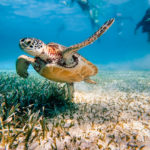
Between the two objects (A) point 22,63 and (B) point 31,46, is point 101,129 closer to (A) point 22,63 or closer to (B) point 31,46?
(B) point 31,46

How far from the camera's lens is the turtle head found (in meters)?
2.97

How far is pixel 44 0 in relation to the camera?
1331 inches

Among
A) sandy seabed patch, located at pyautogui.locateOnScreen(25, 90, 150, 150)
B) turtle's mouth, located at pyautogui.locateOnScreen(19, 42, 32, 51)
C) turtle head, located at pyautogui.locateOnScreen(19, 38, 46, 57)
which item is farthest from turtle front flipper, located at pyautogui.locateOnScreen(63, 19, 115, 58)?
sandy seabed patch, located at pyautogui.locateOnScreen(25, 90, 150, 150)

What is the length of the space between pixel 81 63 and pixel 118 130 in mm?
1753

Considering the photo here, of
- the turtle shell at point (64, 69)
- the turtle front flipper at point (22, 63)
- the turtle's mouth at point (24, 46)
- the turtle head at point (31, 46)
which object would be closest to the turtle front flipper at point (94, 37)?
the turtle shell at point (64, 69)

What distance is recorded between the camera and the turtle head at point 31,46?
2.97 metres

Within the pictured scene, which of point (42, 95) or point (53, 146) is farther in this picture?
point (42, 95)

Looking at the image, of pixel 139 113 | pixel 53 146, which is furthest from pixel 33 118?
pixel 139 113

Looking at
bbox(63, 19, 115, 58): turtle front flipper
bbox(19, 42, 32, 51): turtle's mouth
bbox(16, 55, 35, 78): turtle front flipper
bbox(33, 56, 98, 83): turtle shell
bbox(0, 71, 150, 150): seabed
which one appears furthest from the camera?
bbox(16, 55, 35, 78): turtle front flipper

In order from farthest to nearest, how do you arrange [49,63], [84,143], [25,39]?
1. [49,63]
2. [25,39]
3. [84,143]

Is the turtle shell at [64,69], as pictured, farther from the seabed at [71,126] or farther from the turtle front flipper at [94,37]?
the seabed at [71,126]

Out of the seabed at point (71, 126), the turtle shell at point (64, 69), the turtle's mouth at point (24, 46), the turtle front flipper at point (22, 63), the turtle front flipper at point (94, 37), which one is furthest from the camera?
the turtle front flipper at point (22, 63)

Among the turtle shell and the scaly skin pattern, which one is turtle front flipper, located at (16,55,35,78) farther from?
the turtle shell

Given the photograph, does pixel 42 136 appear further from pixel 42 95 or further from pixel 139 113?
pixel 139 113
